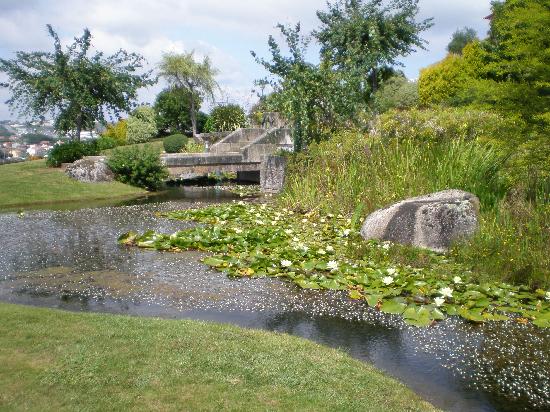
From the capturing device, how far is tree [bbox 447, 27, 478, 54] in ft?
195

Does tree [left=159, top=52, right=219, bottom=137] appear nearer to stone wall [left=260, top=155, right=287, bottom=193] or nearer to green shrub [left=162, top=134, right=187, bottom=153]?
green shrub [left=162, top=134, right=187, bottom=153]

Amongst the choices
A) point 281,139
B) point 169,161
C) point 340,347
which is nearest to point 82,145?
point 169,161

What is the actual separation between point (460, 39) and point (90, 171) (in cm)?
5125

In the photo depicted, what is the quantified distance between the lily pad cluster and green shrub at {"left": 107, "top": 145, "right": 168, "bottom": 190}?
973 cm

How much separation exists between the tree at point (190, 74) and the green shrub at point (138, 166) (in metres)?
19.9

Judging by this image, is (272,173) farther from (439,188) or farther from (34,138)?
(34,138)

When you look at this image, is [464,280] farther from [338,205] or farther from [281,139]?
[281,139]

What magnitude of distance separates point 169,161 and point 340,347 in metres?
19.7

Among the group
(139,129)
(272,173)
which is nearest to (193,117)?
(139,129)

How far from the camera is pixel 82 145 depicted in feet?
77.9

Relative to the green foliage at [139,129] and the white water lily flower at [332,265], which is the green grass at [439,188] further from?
the green foliage at [139,129]

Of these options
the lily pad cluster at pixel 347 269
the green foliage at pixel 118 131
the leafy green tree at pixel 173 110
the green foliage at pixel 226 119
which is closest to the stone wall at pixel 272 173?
the lily pad cluster at pixel 347 269

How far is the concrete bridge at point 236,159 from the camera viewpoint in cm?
2453

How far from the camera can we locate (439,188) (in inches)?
427
